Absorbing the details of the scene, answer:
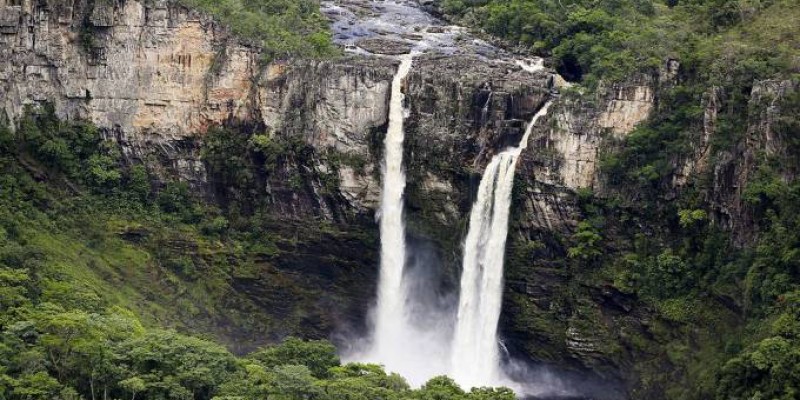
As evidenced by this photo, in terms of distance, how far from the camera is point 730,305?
51312 millimetres

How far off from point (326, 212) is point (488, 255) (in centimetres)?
627

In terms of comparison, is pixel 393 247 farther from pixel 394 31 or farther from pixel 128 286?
pixel 394 31

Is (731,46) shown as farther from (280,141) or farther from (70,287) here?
(70,287)

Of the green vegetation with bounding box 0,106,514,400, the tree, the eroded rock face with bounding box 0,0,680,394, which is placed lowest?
the tree

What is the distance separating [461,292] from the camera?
56.8m

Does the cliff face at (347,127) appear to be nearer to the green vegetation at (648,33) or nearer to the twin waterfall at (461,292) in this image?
the twin waterfall at (461,292)

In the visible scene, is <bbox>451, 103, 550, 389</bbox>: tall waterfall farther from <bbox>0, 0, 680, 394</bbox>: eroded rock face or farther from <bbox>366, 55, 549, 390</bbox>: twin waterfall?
<bbox>0, 0, 680, 394</bbox>: eroded rock face

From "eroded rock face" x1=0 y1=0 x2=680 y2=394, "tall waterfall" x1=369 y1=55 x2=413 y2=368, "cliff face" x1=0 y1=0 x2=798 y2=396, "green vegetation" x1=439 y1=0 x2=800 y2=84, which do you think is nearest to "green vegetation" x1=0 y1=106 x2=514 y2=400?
"cliff face" x1=0 y1=0 x2=798 y2=396

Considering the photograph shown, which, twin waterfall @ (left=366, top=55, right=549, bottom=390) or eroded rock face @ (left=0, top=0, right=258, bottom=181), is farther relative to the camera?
eroded rock face @ (left=0, top=0, right=258, bottom=181)

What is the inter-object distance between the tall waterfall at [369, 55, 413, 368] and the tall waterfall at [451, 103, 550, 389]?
2.65m

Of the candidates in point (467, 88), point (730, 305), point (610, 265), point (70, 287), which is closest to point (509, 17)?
point (467, 88)

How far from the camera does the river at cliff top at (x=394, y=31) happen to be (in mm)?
62062

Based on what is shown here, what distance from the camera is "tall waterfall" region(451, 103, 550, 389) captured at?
5556cm

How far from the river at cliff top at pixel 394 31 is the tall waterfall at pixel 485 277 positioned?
691 cm
